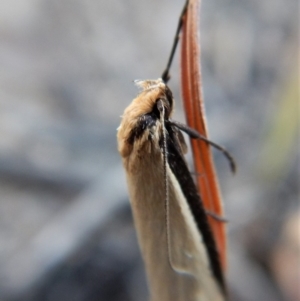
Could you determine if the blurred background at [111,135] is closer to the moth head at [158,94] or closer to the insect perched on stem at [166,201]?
the insect perched on stem at [166,201]

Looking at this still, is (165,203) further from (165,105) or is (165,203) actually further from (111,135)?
(111,135)

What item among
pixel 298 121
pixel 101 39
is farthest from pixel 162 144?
pixel 101 39

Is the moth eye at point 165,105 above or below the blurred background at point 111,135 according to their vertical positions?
Result: above

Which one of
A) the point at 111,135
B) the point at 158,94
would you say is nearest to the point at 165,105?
the point at 158,94

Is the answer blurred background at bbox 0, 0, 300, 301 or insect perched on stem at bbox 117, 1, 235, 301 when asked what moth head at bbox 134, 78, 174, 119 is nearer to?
insect perched on stem at bbox 117, 1, 235, 301

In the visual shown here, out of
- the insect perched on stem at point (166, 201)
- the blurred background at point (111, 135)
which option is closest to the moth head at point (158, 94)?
the insect perched on stem at point (166, 201)

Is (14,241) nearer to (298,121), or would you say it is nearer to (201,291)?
(201,291)

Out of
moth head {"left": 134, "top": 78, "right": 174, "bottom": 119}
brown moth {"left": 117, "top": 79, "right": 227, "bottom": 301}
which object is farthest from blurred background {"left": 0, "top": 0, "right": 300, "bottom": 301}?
moth head {"left": 134, "top": 78, "right": 174, "bottom": 119}
